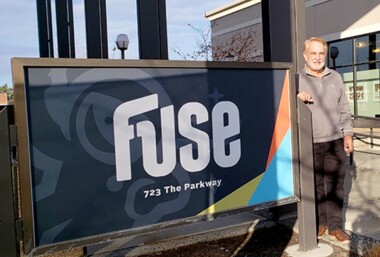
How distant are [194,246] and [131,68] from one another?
187cm

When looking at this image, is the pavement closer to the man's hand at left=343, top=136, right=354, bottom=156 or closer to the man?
the man

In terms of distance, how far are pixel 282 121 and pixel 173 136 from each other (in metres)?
1.07

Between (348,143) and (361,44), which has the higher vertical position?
(361,44)

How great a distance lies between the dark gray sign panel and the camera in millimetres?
2480

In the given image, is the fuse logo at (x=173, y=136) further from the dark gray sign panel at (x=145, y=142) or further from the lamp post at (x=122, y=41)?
the lamp post at (x=122, y=41)

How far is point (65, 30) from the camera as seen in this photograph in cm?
820

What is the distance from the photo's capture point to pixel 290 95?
3.55 metres

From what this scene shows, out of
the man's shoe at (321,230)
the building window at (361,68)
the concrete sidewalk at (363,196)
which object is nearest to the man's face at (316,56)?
the man's shoe at (321,230)

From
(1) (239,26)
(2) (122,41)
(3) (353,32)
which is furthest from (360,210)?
(1) (239,26)

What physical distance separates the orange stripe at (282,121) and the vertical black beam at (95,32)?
3.52m

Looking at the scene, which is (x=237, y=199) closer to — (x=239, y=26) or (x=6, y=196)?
(x=6, y=196)

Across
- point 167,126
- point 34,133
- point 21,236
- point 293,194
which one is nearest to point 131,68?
point 167,126

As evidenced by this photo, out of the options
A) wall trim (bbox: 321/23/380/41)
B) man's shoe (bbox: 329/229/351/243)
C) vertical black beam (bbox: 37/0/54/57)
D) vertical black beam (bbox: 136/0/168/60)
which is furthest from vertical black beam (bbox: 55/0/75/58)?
wall trim (bbox: 321/23/380/41)

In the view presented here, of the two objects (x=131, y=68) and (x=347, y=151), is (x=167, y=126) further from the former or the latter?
(x=347, y=151)
